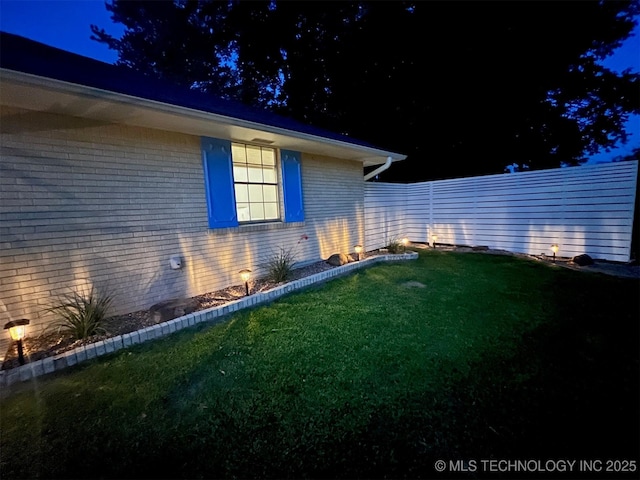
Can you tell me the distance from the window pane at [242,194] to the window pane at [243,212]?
8 cm

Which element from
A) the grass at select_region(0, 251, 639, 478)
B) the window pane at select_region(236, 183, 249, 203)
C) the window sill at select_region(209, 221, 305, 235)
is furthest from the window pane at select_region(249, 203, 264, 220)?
the grass at select_region(0, 251, 639, 478)

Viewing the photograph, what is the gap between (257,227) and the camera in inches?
182

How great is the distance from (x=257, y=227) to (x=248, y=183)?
84cm

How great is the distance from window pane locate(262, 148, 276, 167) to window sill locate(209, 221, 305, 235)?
45.5 inches

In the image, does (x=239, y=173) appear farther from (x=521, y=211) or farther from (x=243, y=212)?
(x=521, y=211)

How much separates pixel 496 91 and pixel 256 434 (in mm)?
12862

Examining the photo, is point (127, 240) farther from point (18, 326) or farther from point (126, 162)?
point (18, 326)

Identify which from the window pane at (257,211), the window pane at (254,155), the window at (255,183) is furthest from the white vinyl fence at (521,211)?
the window pane at (254,155)

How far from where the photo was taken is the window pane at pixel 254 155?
4.72 metres

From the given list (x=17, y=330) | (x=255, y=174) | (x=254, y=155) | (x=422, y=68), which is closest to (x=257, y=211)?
(x=255, y=174)

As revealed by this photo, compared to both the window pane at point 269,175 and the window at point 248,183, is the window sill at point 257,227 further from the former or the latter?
the window pane at point 269,175

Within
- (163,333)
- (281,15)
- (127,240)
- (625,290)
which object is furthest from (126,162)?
(281,15)

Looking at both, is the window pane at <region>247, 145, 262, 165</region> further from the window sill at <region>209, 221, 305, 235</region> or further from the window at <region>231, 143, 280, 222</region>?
the window sill at <region>209, 221, 305, 235</region>

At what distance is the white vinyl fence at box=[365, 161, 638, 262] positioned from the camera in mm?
5137
